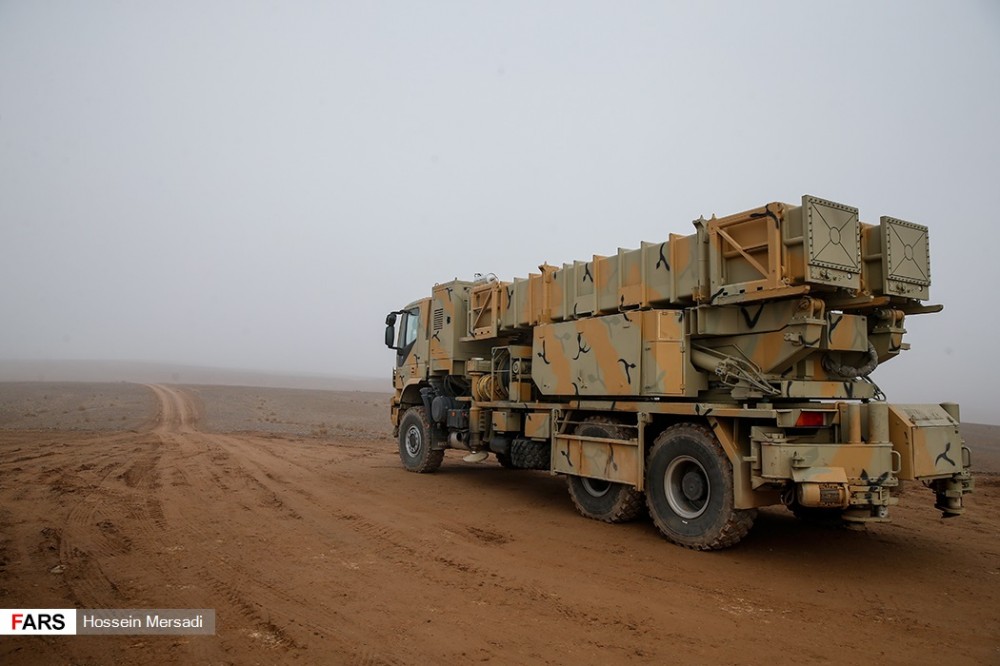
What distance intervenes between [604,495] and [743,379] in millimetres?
2581

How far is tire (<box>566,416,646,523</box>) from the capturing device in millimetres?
8000

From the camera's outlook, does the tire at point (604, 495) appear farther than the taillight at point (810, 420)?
Yes

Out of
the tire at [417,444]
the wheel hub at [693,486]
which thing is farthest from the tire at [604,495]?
the tire at [417,444]

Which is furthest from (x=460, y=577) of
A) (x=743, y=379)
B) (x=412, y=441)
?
(x=412, y=441)

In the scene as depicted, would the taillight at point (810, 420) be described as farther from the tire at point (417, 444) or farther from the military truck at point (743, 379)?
the tire at point (417, 444)

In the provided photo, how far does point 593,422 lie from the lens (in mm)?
8477

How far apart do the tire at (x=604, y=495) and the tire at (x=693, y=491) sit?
522 mm

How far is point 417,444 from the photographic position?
1318 cm

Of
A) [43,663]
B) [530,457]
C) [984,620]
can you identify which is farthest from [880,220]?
[43,663]

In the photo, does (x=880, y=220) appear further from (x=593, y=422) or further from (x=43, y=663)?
(x=43, y=663)

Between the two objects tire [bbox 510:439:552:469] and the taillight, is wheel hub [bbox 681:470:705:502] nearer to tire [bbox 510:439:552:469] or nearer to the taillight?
the taillight

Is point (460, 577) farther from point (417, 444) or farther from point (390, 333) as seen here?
point (390, 333)

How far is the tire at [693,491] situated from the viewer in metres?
6.52

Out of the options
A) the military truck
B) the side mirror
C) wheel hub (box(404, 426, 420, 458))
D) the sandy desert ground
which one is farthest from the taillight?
the side mirror
